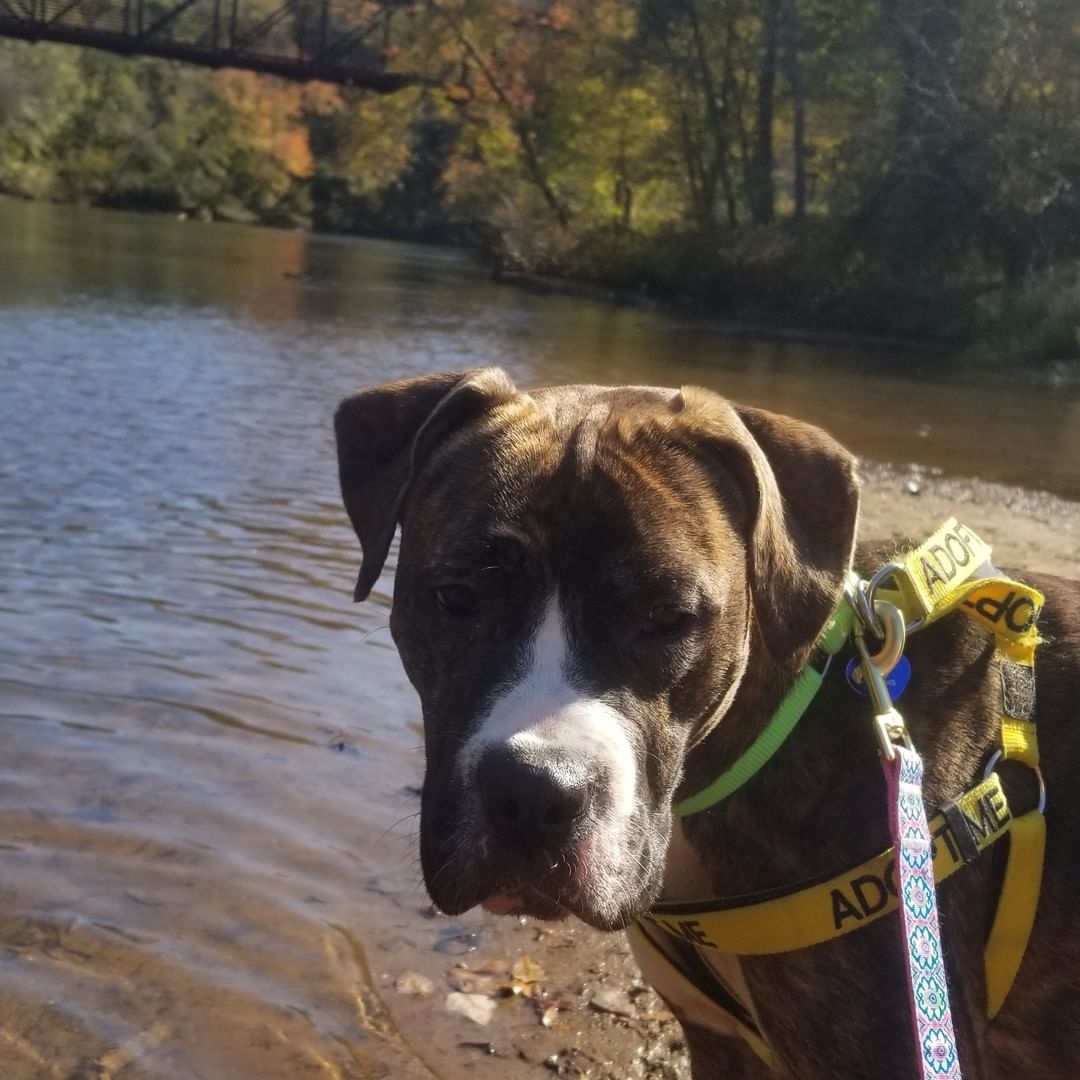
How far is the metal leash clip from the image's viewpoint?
2.73 m

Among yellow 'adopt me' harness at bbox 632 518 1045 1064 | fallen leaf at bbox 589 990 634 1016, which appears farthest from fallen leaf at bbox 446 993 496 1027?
yellow 'adopt me' harness at bbox 632 518 1045 1064

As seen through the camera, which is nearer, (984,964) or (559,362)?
(984,964)

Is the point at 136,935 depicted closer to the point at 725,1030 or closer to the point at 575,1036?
the point at 575,1036

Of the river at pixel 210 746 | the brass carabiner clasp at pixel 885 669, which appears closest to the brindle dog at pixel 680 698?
the brass carabiner clasp at pixel 885 669

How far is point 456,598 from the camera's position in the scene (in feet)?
9.85

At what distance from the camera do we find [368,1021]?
427cm

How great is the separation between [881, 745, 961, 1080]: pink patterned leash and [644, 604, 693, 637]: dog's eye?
1.81 ft

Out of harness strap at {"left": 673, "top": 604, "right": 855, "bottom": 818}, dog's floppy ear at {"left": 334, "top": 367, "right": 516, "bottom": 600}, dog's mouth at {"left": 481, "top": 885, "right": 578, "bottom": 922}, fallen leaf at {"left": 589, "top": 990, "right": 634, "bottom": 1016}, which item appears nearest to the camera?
dog's mouth at {"left": 481, "top": 885, "right": 578, "bottom": 922}

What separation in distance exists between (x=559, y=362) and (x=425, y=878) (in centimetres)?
1776

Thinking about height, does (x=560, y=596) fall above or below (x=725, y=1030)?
above

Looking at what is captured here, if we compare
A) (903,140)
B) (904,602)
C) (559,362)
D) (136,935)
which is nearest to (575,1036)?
(136,935)

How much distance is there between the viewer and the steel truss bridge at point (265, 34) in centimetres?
5259

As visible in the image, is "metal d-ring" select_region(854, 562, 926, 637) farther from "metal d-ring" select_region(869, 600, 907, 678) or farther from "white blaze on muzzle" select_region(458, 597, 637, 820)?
"white blaze on muzzle" select_region(458, 597, 637, 820)

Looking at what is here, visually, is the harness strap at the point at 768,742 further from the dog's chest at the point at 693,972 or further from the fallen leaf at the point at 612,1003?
the fallen leaf at the point at 612,1003
